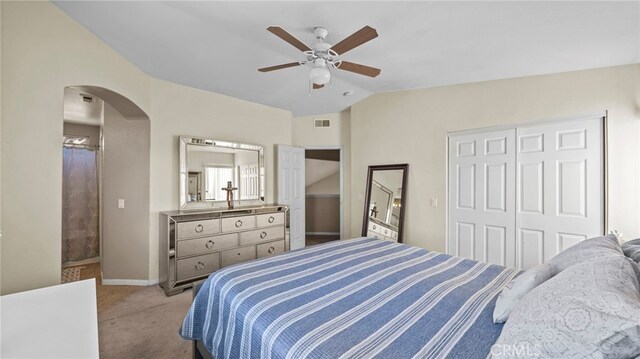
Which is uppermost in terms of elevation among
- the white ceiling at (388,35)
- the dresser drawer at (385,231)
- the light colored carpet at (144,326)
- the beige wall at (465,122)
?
the white ceiling at (388,35)

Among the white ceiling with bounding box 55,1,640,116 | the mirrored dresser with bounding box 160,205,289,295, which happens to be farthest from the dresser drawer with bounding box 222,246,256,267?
the white ceiling with bounding box 55,1,640,116

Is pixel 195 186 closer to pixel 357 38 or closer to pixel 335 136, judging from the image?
pixel 335 136

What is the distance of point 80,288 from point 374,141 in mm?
3890

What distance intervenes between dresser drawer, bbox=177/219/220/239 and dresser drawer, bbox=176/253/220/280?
0.28 m

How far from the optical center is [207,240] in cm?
322

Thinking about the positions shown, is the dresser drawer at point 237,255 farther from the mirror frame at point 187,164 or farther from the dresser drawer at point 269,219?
the mirror frame at point 187,164

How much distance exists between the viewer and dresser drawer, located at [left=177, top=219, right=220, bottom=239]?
303 cm

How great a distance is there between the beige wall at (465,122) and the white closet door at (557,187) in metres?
0.12

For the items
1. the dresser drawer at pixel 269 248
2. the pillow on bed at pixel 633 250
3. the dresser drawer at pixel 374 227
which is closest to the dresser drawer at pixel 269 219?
the dresser drawer at pixel 269 248

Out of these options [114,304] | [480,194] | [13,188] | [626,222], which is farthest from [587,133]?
[114,304]

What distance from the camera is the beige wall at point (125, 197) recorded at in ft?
10.6

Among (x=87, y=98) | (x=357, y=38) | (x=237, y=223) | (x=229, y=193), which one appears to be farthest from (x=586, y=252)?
(x=87, y=98)

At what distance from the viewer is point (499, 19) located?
217cm

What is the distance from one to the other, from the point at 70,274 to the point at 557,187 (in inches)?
246
